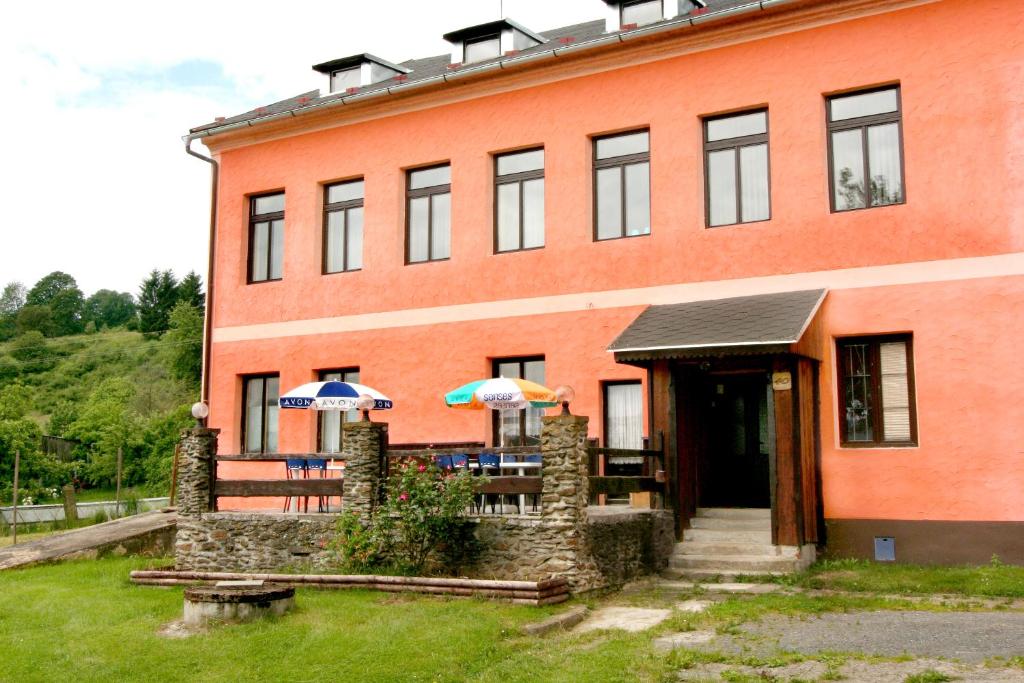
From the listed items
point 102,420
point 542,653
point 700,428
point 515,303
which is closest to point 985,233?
point 700,428

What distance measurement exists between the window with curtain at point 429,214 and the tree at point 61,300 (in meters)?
84.8

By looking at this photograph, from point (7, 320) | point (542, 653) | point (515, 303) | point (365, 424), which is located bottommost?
point (542, 653)

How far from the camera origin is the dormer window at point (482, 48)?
18.0 m

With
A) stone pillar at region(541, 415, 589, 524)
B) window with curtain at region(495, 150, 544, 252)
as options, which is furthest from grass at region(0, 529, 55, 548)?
stone pillar at region(541, 415, 589, 524)

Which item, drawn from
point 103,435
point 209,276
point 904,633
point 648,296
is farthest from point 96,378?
point 904,633

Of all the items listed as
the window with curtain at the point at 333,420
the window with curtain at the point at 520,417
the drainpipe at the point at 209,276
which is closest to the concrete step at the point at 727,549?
the window with curtain at the point at 520,417

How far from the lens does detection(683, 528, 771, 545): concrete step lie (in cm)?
1309

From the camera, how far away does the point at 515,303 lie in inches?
645

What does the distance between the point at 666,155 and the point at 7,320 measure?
90958 millimetres

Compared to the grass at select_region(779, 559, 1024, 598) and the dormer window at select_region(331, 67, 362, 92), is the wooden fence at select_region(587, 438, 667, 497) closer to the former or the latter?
the grass at select_region(779, 559, 1024, 598)

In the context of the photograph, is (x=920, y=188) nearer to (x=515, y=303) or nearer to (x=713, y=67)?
(x=713, y=67)

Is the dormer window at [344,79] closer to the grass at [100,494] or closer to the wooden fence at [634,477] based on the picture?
the wooden fence at [634,477]

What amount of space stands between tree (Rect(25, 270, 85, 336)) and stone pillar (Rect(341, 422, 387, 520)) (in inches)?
3511

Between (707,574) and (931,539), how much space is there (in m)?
2.83
